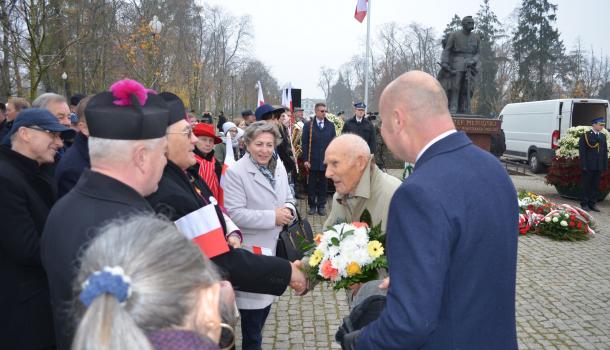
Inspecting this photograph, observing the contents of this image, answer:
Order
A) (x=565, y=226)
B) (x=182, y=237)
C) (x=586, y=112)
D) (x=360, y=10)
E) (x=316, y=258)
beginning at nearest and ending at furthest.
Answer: (x=182, y=237) → (x=316, y=258) → (x=565, y=226) → (x=586, y=112) → (x=360, y=10)

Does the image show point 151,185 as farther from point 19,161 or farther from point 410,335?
point 19,161

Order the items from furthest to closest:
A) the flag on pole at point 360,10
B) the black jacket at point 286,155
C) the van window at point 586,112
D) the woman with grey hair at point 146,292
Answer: the flag on pole at point 360,10, the van window at point 586,112, the black jacket at point 286,155, the woman with grey hair at point 146,292

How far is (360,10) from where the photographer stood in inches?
703

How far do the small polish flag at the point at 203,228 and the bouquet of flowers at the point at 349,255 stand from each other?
62 cm

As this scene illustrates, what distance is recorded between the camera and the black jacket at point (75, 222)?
158 centimetres

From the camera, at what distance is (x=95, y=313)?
3.46ft

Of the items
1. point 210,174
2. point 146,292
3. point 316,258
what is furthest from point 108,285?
→ point 210,174

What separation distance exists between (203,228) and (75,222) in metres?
0.79

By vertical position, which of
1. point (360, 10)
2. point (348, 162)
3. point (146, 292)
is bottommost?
point (146, 292)

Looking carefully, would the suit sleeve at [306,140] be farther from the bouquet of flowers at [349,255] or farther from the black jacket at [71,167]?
the bouquet of flowers at [349,255]

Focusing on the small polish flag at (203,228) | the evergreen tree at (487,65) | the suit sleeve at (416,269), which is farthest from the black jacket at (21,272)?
the evergreen tree at (487,65)

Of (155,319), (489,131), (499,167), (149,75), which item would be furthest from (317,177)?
(149,75)

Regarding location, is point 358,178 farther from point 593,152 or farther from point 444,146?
point 593,152

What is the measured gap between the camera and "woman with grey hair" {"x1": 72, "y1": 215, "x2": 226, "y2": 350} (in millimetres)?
1048
